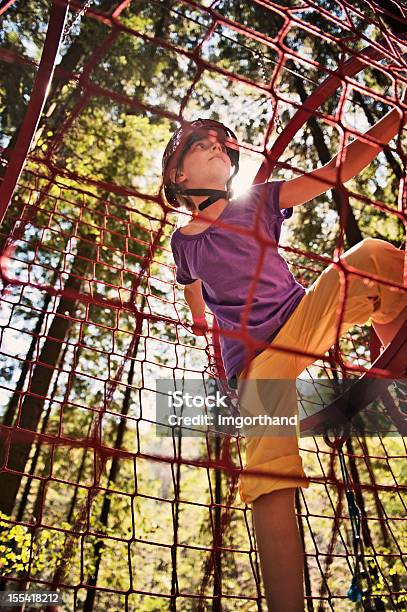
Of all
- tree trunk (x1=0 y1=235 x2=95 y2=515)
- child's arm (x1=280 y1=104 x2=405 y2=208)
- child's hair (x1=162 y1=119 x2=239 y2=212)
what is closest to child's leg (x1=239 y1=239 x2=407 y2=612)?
child's arm (x1=280 y1=104 x2=405 y2=208)

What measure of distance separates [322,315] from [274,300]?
11cm

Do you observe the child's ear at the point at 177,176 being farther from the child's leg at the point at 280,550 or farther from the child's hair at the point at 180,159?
the child's leg at the point at 280,550

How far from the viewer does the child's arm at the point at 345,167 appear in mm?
1145

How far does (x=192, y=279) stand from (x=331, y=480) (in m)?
0.61

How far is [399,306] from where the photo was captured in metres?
1.20

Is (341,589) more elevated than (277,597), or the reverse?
(341,589)

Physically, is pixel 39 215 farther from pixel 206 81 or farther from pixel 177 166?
pixel 177 166

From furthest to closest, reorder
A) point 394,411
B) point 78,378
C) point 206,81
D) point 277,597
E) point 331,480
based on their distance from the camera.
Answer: point 78,378 → point 206,81 → point 394,411 → point 331,480 → point 277,597

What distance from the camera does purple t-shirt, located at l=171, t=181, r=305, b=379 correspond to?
119 centimetres

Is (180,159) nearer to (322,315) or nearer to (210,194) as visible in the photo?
(210,194)

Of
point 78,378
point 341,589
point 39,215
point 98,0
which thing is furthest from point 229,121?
point 341,589

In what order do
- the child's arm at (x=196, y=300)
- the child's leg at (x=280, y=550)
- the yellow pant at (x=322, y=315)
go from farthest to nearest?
the child's arm at (x=196, y=300), the yellow pant at (x=322, y=315), the child's leg at (x=280, y=550)

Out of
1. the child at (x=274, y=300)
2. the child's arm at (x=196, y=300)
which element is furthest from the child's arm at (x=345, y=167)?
the child's arm at (x=196, y=300)

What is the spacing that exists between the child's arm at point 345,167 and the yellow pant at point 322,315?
143 millimetres
